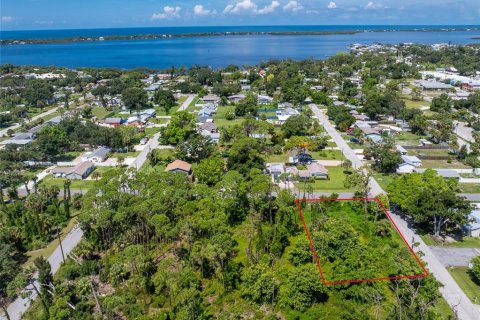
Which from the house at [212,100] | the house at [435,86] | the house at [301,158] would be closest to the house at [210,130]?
the house at [301,158]

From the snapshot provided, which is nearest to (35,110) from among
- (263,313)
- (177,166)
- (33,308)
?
(177,166)

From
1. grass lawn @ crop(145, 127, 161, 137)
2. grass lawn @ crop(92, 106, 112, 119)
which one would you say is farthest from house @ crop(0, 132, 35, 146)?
grass lawn @ crop(145, 127, 161, 137)

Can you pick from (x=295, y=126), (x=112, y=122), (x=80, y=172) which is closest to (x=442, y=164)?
(x=295, y=126)

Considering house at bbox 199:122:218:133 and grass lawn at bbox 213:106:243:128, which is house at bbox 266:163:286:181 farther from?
grass lawn at bbox 213:106:243:128

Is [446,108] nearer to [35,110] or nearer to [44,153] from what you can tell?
[44,153]

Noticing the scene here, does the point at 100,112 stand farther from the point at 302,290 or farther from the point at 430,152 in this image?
the point at 302,290

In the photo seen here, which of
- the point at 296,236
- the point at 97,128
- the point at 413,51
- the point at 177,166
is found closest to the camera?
the point at 296,236

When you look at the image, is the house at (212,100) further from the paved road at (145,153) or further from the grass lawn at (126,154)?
the grass lawn at (126,154)
